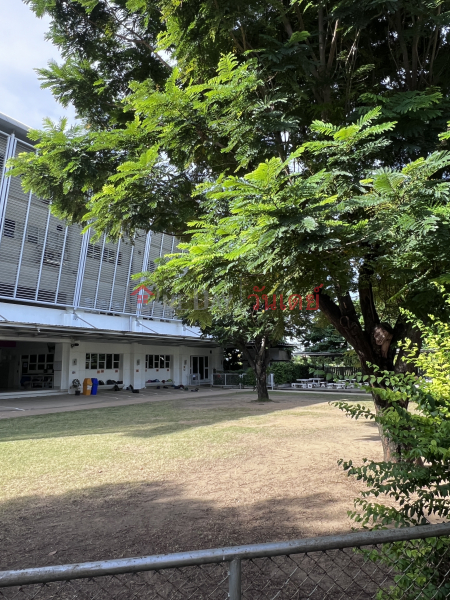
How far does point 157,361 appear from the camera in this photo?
112ft

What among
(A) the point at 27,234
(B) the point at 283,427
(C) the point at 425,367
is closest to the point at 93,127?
(C) the point at 425,367

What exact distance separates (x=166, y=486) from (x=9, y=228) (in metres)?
19.2

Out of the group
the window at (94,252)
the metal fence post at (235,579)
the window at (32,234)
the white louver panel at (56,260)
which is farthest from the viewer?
the window at (94,252)

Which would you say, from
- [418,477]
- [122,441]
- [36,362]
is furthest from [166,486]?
[36,362]

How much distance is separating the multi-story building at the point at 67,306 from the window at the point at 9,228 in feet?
0.09

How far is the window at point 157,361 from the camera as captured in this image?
33.3 metres

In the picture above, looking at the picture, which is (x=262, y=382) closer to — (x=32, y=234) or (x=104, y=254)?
(x=104, y=254)

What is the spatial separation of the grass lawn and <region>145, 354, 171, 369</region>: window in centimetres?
1950

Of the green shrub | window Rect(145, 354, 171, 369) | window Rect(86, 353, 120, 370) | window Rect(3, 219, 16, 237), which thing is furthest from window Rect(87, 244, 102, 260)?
the green shrub

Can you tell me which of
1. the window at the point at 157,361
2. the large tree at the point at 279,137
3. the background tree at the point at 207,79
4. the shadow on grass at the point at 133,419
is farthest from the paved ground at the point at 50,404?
the large tree at the point at 279,137

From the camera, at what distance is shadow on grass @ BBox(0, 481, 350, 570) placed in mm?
4535

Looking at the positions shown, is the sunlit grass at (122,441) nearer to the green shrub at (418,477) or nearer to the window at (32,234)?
the green shrub at (418,477)

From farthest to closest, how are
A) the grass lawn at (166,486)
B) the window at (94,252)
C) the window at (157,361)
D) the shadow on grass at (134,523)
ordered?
the window at (157,361), the window at (94,252), the grass lawn at (166,486), the shadow on grass at (134,523)

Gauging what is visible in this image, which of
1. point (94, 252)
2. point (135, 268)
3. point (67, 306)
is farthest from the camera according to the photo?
point (135, 268)
